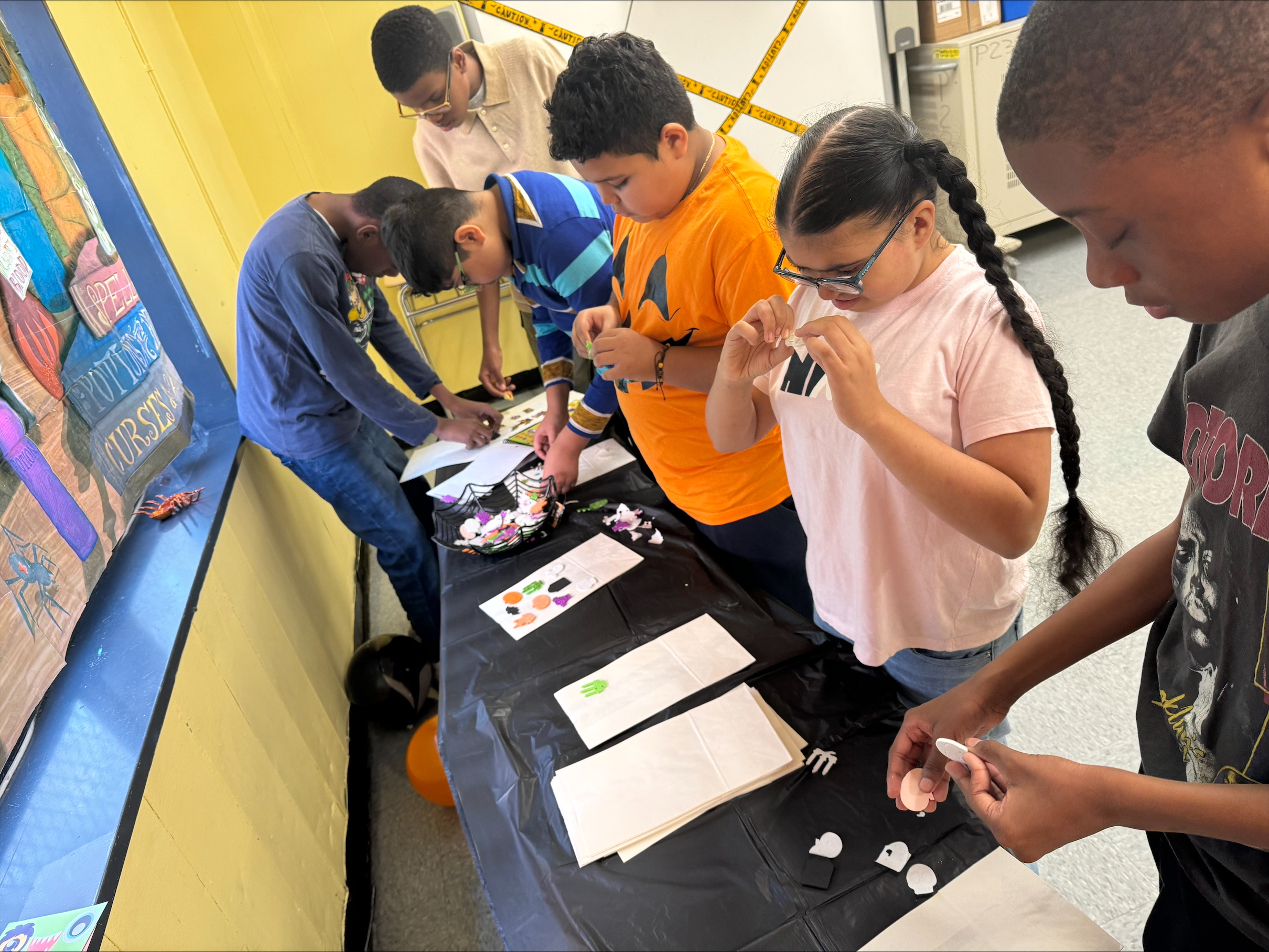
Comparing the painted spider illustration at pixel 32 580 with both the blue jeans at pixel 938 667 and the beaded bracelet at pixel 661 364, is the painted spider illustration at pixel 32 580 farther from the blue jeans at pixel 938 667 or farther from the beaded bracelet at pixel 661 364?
the blue jeans at pixel 938 667

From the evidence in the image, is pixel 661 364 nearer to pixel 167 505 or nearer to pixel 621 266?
pixel 621 266

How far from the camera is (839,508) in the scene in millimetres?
1034

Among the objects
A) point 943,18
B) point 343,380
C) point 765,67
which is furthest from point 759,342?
point 943,18

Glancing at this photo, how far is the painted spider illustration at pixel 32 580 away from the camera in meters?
1.05

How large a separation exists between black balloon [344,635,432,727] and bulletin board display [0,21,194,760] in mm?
865

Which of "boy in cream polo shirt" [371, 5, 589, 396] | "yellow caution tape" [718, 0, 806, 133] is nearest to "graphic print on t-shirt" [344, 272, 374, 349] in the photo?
"boy in cream polo shirt" [371, 5, 589, 396]

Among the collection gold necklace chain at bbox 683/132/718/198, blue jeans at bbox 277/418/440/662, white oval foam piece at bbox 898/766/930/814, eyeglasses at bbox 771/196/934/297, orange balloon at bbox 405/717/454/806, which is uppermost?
gold necklace chain at bbox 683/132/718/198

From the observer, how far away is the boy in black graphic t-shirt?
0.41m

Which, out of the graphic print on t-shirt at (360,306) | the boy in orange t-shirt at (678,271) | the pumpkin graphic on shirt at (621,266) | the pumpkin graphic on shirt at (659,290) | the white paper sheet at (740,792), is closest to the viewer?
the white paper sheet at (740,792)

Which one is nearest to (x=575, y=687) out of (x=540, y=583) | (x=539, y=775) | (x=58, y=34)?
(x=539, y=775)

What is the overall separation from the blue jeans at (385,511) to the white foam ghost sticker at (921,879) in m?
1.56

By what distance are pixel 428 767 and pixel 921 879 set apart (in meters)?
1.48

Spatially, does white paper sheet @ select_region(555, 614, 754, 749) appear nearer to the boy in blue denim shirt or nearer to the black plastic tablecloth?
the black plastic tablecloth

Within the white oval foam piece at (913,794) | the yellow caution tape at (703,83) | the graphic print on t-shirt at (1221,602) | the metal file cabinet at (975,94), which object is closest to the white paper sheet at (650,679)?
the white oval foam piece at (913,794)
